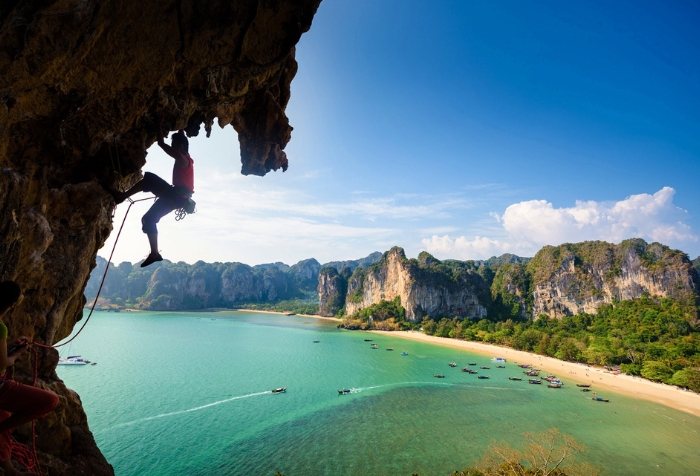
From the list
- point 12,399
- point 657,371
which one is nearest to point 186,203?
point 12,399

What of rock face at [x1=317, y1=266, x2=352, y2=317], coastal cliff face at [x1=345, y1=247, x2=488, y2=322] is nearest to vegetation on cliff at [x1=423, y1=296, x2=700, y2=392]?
coastal cliff face at [x1=345, y1=247, x2=488, y2=322]

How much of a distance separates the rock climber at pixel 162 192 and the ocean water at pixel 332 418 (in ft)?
56.7

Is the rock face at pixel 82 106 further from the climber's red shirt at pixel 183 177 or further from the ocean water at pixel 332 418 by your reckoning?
the ocean water at pixel 332 418

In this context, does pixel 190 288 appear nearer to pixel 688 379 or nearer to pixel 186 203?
pixel 688 379

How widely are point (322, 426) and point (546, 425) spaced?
18.2 m

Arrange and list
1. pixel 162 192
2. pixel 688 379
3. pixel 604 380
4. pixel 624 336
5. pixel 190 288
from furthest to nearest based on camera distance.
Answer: pixel 190 288 → pixel 624 336 → pixel 604 380 → pixel 688 379 → pixel 162 192

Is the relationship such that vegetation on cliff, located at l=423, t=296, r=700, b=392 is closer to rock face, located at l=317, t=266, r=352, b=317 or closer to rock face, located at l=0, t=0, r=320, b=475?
rock face, located at l=0, t=0, r=320, b=475

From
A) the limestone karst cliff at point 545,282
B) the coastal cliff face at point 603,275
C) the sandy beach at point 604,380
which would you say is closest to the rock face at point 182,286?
the limestone karst cliff at point 545,282

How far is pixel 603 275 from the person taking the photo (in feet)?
250

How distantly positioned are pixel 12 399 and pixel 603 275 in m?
97.2

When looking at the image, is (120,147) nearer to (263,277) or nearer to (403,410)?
(403,410)

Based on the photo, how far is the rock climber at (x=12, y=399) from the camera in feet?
8.11

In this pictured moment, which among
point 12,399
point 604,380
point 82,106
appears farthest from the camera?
point 604,380

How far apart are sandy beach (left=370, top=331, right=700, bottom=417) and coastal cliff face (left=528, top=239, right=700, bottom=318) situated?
31445mm
